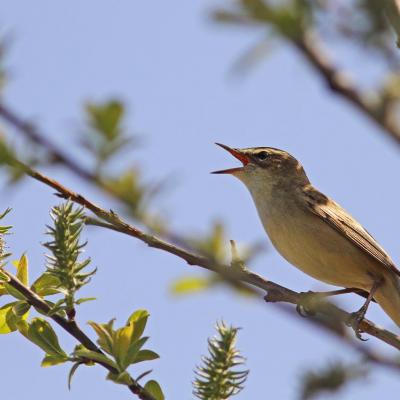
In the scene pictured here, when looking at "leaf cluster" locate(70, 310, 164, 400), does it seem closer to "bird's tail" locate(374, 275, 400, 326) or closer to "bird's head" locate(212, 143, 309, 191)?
"bird's tail" locate(374, 275, 400, 326)

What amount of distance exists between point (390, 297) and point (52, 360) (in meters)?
4.38

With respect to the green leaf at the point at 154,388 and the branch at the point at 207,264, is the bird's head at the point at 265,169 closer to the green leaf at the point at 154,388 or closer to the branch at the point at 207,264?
the branch at the point at 207,264

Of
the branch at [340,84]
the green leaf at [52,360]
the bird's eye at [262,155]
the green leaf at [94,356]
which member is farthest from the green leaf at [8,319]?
the bird's eye at [262,155]

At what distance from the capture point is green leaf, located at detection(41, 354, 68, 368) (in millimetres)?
1930

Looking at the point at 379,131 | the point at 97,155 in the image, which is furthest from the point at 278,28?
the point at 97,155

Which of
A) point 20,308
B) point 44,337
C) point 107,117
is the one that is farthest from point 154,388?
point 107,117

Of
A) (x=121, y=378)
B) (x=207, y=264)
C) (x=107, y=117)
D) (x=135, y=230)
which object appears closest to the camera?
(x=107, y=117)

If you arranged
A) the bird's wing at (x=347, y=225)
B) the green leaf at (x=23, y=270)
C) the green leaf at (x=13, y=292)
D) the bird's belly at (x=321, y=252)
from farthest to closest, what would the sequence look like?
the bird's wing at (x=347, y=225) → the bird's belly at (x=321, y=252) → the green leaf at (x=23, y=270) → the green leaf at (x=13, y=292)

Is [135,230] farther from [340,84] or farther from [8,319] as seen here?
[8,319]

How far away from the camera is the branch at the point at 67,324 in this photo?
5.95 ft

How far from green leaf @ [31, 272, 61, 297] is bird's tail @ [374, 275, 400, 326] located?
4.28 meters

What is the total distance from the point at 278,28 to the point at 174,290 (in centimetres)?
69

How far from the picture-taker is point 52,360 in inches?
76.2

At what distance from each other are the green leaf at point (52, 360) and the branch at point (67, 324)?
0.36ft
